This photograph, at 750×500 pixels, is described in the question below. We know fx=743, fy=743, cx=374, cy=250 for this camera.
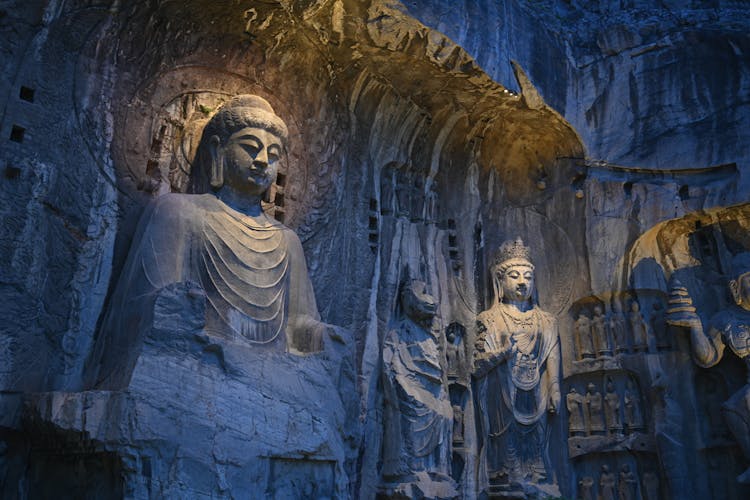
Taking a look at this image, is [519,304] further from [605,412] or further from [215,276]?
[215,276]

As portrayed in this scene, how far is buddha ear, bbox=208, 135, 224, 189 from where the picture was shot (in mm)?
5742

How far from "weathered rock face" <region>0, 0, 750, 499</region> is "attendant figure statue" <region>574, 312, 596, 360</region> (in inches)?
1.8

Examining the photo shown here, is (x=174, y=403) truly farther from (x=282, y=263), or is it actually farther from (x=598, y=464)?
(x=598, y=464)

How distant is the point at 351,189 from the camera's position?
705cm

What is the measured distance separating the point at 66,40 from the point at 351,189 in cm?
275

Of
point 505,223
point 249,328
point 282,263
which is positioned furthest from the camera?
point 505,223

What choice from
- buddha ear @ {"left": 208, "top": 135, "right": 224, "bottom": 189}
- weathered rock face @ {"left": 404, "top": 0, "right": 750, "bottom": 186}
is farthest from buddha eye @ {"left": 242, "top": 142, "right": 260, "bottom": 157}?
weathered rock face @ {"left": 404, "top": 0, "right": 750, "bottom": 186}

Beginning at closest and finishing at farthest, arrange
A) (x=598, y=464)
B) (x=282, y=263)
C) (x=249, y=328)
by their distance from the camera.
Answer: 1. (x=249, y=328)
2. (x=282, y=263)
3. (x=598, y=464)

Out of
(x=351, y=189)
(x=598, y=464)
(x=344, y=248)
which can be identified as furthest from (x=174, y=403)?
(x=598, y=464)

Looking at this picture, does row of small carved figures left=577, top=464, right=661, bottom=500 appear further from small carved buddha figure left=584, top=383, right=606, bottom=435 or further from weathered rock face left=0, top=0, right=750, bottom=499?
small carved buddha figure left=584, top=383, right=606, bottom=435

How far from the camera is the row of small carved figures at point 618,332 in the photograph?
7.06 metres

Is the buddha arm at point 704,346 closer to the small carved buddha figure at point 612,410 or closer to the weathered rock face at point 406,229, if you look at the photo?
the weathered rock face at point 406,229

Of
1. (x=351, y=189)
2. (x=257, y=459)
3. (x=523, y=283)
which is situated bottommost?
(x=257, y=459)

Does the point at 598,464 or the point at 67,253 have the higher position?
the point at 67,253
